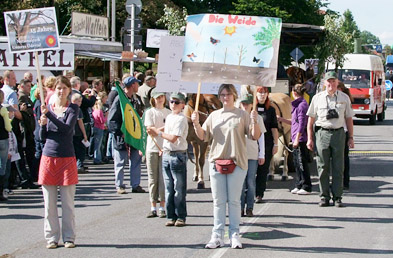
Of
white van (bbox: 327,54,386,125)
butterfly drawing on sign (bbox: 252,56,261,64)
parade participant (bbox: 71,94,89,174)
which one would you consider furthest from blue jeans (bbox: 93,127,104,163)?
white van (bbox: 327,54,386,125)

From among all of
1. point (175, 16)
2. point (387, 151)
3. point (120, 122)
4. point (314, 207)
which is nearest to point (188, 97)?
point (120, 122)

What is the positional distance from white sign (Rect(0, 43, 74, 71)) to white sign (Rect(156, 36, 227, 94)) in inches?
255

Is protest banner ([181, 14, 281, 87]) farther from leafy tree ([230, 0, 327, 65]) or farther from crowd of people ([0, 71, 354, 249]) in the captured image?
leafy tree ([230, 0, 327, 65])

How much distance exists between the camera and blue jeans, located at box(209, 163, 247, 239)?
Answer: 27.8 feet

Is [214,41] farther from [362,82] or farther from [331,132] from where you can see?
[362,82]

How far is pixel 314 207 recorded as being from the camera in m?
11.6

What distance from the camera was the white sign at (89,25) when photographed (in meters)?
30.0

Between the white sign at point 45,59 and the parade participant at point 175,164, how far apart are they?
831 centimetres

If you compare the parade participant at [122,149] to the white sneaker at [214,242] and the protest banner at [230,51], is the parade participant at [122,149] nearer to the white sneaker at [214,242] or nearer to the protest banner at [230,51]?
the protest banner at [230,51]

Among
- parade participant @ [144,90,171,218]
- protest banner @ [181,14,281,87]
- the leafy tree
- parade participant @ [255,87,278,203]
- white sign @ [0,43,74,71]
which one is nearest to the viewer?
protest banner @ [181,14,281,87]

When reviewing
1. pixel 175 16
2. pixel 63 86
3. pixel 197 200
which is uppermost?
pixel 175 16

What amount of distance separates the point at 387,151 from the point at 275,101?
6.94m

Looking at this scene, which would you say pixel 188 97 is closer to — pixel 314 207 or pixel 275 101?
pixel 275 101

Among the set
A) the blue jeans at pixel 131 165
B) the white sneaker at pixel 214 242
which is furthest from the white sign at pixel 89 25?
the white sneaker at pixel 214 242
